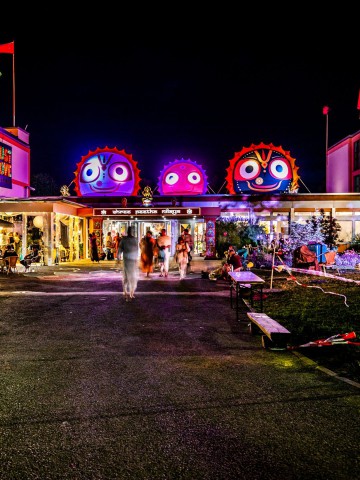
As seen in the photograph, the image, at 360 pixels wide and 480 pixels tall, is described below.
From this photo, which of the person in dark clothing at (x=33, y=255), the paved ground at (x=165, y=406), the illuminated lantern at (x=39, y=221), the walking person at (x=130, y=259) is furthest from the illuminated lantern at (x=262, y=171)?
the paved ground at (x=165, y=406)

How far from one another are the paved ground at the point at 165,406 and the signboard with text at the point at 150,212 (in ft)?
60.1

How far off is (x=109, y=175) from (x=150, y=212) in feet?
16.5

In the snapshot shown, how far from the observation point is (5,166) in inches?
1041

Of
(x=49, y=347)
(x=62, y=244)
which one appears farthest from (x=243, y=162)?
(x=49, y=347)

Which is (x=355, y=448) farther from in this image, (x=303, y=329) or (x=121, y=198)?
(x=121, y=198)

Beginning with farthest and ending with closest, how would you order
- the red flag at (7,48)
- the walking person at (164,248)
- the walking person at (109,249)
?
1. the red flag at (7,48)
2. the walking person at (109,249)
3. the walking person at (164,248)

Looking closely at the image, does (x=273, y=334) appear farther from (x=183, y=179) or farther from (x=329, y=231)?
(x=183, y=179)

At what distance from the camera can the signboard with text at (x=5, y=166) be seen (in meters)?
25.9

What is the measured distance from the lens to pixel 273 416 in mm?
4309

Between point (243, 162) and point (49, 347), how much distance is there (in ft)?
82.9

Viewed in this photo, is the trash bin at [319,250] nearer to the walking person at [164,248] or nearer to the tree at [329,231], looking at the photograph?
the tree at [329,231]

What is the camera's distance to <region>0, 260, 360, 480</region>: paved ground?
3.41m

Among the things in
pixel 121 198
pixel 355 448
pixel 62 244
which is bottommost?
pixel 355 448

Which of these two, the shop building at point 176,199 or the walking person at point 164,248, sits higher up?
the shop building at point 176,199
